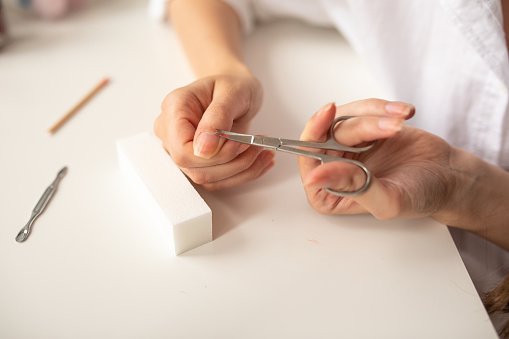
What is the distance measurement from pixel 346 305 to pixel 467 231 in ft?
0.69

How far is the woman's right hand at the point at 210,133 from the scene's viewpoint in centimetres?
46

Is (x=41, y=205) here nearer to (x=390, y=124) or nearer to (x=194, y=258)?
(x=194, y=258)

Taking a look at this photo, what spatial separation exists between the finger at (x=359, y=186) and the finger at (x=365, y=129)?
5 cm

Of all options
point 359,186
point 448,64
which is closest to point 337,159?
point 359,186

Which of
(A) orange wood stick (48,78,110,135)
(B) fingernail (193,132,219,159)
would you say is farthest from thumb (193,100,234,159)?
(A) orange wood stick (48,78,110,135)

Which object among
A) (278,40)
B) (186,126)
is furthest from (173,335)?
(278,40)

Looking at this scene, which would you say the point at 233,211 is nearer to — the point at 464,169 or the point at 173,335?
the point at 173,335

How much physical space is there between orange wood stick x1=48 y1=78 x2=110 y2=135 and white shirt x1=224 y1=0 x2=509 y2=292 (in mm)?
221

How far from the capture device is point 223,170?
0.49 m

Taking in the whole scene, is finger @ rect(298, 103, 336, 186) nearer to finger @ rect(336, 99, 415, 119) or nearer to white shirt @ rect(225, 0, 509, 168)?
finger @ rect(336, 99, 415, 119)

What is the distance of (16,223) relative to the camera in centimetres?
48

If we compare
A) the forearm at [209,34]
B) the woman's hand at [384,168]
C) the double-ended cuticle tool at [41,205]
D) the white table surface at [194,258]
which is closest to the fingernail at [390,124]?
the woman's hand at [384,168]

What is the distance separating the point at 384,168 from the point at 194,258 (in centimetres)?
22

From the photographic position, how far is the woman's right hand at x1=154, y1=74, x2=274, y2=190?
465 mm
